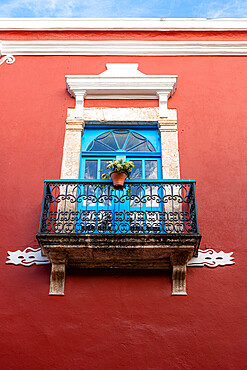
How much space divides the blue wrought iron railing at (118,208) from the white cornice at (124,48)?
8.07 ft

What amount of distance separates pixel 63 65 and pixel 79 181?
8.06ft

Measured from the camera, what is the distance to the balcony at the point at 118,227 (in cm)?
587

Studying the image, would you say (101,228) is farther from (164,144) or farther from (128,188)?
(164,144)

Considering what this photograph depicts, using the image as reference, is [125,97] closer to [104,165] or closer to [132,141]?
[132,141]

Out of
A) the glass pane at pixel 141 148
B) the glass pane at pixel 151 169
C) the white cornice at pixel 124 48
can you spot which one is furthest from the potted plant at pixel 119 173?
the white cornice at pixel 124 48

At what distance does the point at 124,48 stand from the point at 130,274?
12.5 feet

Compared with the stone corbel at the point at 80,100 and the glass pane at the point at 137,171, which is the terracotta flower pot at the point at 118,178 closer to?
the glass pane at the point at 137,171

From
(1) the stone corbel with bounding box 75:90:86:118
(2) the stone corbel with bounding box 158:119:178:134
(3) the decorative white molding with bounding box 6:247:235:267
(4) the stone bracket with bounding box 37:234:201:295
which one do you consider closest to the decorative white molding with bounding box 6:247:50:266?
(3) the decorative white molding with bounding box 6:247:235:267

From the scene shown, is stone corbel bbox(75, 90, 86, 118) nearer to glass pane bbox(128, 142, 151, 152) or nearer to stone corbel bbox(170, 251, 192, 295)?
glass pane bbox(128, 142, 151, 152)

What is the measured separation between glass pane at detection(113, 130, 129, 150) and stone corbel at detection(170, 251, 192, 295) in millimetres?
2024

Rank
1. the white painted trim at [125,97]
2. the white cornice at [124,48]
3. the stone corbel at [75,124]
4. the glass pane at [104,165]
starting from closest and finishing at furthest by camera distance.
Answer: the glass pane at [104,165] < the stone corbel at [75,124] < the white painted trim at [125,97] < the white cornice at [124,48]

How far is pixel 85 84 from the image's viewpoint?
7523mm

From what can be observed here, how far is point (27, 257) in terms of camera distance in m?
6.28

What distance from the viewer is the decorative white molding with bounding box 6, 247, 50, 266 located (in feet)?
20.5
